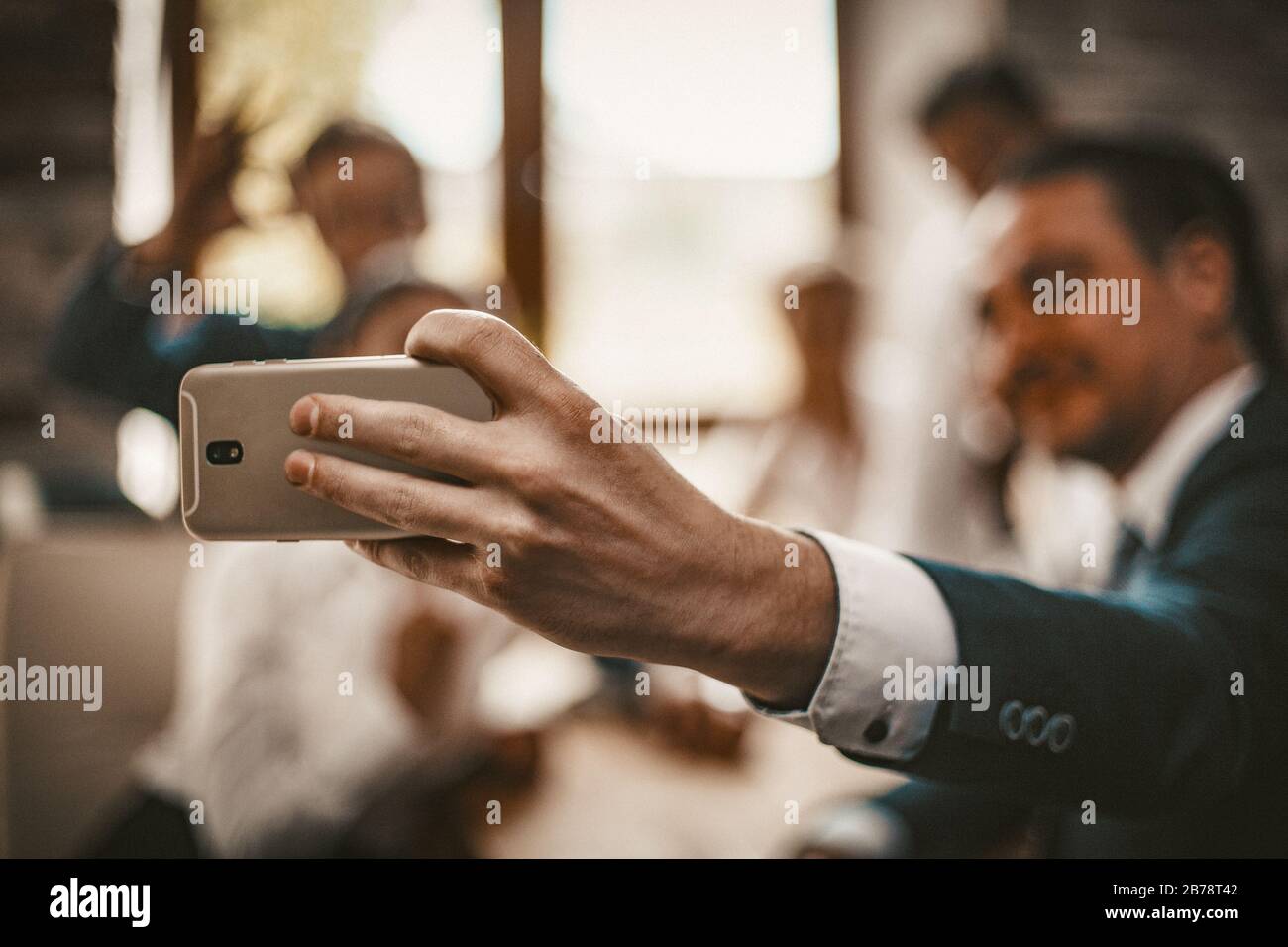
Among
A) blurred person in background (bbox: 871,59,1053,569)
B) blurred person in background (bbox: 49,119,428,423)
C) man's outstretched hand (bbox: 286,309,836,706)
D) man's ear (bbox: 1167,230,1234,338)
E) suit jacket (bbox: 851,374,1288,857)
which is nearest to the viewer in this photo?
man's outstretched hand (bbox: 286,309,836,706)

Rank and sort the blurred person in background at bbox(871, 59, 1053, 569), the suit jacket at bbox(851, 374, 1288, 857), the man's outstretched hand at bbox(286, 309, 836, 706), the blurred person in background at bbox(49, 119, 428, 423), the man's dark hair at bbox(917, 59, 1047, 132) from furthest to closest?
the man's dark hair at bbox(917, 59, 1047, 132) < the blurred person in background at bbox(871, 59, 1053, 569) < the blurred person in background at bbox(49, 119, 428, 423) < the suit jacket at bbox(851, 374, 1288, 857) < the man's outstretched hand at bbox(286, 309, 836, 706)

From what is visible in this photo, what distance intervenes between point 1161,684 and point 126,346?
3.79ft

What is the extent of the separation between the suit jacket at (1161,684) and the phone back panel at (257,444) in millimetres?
299

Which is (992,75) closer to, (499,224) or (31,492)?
(499,224)

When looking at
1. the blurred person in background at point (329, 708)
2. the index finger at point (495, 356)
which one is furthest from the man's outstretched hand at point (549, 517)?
the blurred person in background at point (329, 708)

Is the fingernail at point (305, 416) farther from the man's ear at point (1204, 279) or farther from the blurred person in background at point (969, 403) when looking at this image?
the man's ear at point (1204, 279)

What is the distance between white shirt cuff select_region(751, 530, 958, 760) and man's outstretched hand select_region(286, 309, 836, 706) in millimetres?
36

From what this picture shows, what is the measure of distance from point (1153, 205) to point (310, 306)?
1.18 m

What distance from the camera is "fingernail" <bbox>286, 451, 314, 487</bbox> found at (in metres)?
0.35

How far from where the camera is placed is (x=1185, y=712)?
0.47 meters

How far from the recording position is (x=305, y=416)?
36cm

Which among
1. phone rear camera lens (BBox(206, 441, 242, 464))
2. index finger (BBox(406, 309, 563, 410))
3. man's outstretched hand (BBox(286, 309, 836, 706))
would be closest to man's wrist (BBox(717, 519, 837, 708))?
man's outstretched hand (BBox(286, 309, 836, 706))

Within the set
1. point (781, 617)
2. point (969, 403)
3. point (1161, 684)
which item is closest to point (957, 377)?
point (969, 403)

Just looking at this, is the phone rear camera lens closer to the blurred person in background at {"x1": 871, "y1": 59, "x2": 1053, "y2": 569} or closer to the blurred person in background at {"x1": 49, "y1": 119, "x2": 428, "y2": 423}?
the blurred person in background at {"x1": 49, "y1": 119, "x2": 428, "y2": 423}
